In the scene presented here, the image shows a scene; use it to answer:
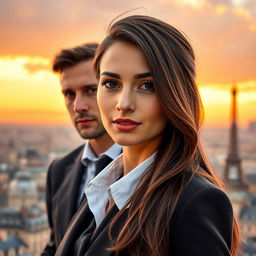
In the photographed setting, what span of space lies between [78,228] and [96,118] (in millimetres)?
587

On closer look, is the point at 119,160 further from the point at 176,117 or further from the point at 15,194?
the point at 15,194

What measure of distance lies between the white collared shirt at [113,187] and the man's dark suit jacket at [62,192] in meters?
0.49

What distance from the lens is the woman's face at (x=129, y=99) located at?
1027mm

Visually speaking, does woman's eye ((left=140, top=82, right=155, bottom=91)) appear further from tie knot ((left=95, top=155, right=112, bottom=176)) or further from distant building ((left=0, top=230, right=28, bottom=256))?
distant building ((left=0, top=230, right=28, bottom=256))

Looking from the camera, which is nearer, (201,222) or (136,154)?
(201,222)

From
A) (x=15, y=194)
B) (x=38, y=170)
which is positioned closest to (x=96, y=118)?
(x=15, y=194)

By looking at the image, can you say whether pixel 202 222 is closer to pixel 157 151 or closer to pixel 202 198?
pixel 202 198

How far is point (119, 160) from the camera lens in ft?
4.09

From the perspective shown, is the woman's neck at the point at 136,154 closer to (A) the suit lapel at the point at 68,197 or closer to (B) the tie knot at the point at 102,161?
(B) the tie knot at the point at 102,161

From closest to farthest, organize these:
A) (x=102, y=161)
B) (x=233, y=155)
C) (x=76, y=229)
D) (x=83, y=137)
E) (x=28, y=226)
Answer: (x=76, y=229), (x=102, y=161), (x=83, y=137), (x=28, y=226), (x=233, y=155)

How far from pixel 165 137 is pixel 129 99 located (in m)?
0.13

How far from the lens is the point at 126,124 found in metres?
1.05

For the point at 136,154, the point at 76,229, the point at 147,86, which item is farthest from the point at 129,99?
the point at 76,229

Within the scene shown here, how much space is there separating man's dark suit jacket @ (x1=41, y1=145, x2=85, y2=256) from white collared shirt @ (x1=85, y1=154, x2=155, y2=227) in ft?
1.61
